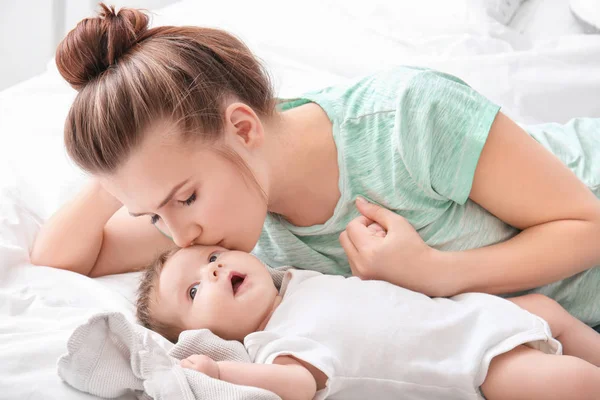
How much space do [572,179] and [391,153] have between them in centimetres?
31

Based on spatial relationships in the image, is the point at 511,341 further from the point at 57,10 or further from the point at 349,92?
the point at 57,10

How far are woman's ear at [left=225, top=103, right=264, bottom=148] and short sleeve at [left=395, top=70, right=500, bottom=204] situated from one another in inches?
9.4

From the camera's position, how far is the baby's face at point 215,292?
1.17 m

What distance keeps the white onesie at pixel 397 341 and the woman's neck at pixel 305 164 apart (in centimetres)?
23

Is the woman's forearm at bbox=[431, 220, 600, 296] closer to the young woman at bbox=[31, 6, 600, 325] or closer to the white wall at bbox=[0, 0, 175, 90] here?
the young woman at bbox=[31, 6, 600, 325]

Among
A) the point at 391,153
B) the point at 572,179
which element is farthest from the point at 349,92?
the point at 572,179

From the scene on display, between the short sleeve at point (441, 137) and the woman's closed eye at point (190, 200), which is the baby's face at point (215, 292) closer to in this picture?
the woman's closed eye at point (190, 200)

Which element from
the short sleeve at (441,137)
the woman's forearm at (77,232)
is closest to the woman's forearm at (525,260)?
the short sleeve at (441,137)

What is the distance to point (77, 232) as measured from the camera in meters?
1.37

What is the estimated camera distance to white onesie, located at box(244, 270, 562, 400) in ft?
3.43

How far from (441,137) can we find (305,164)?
9.5 inches

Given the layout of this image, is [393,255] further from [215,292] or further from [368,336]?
[215,292]

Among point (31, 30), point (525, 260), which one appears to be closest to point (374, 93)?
point (525, 260)

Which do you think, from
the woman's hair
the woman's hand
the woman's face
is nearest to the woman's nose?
the woman's face
